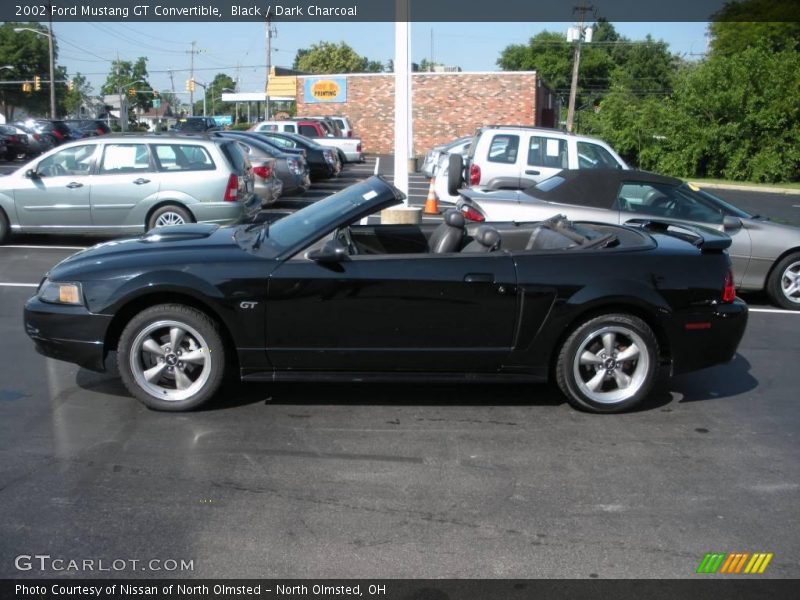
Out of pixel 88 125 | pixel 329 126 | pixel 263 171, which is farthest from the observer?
pixel 88 125

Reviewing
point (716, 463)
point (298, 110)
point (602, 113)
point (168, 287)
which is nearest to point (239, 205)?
point (168, 287)

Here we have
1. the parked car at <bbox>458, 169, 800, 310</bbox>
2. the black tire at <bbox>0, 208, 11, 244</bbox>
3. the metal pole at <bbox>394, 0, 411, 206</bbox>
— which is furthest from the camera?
the metal pole at <bbox>394, 0, 411, 206</bbox>

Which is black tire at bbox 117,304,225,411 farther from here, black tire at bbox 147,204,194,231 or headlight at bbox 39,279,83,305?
black tire at bbox 147,204,194,231

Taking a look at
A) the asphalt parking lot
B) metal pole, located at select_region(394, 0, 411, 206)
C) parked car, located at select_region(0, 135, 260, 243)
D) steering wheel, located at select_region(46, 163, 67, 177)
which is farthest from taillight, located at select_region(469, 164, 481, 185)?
the asphalt parking lot

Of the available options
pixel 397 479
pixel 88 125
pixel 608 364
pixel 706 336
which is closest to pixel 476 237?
pixel 608 364

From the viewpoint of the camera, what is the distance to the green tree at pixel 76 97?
264 feet

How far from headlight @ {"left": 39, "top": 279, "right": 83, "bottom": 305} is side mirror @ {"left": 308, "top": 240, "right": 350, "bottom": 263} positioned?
151 centimetres

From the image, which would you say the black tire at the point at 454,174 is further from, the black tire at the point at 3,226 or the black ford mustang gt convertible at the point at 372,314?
the black ford mustang gt convertible at the point at 372,314

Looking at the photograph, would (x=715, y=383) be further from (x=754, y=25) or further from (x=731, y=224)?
(x=754, y=25)

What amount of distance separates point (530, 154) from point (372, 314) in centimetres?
964

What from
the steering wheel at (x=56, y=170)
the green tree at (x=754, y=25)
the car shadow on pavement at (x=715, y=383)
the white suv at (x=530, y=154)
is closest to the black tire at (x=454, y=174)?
the white suv at (x=530, y=154)

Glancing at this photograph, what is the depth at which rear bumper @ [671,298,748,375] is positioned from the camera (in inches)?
225

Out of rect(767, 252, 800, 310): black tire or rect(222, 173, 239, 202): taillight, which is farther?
rect(222, 173, 239, 202): taillight

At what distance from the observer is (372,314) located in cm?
540
